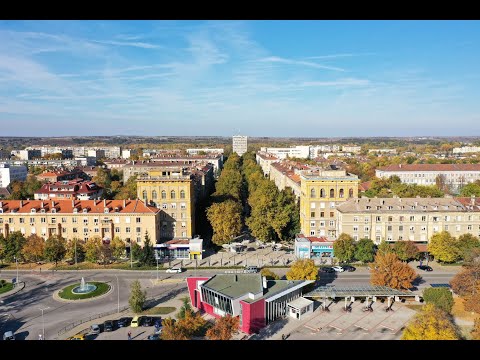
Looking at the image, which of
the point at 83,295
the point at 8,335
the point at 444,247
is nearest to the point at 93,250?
the point at 83,295

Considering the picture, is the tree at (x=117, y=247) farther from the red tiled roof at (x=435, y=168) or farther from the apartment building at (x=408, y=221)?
the red tiled roof at (x=435, y=168)

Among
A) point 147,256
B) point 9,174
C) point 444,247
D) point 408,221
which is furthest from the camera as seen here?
point 9,174

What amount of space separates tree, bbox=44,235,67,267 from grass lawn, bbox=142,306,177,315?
10.7 meters

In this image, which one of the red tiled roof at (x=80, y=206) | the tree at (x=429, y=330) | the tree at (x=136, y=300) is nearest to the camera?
the tree at (x=429, y=330)

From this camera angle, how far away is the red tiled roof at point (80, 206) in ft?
107

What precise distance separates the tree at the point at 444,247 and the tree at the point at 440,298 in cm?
920

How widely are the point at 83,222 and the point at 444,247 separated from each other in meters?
27.4

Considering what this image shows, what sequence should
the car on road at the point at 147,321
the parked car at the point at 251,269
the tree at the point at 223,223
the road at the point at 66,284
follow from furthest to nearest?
the tree at the point at 223,223 → the parked car at the point at 251,269 → the road at the point at 66,284 → the car on road at the point at 147,321

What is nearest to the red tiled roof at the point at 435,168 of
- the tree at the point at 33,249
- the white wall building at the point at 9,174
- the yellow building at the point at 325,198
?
the yellow building at the point at 325,198

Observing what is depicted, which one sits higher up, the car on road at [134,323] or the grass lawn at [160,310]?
the car on road at [134,323]

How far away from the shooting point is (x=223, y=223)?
3403cm

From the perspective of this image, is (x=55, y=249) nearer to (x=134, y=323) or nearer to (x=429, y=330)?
(x=134, y=323)
